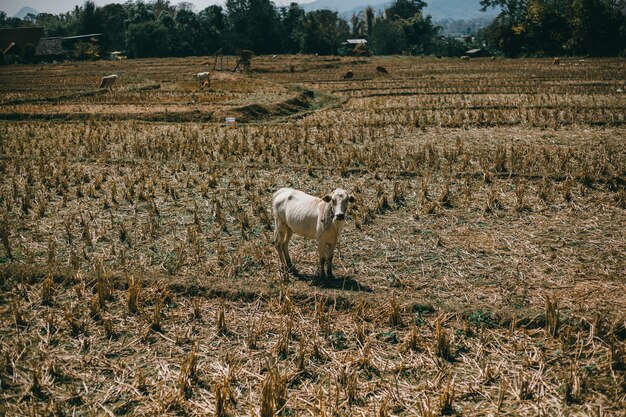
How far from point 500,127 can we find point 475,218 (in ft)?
24.2

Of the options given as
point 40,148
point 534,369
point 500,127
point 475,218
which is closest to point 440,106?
point 500,127

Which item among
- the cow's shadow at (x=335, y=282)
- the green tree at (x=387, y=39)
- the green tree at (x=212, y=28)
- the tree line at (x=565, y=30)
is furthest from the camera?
the green tree at (x=387, y=39)

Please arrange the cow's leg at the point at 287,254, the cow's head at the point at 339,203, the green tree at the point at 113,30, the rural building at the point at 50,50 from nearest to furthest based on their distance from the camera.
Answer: the cow's head at the point at 339,203 < the cow's leg at the point at 287,254 < the rural building at the point at 50,50 < the green tree at the point at 113,30

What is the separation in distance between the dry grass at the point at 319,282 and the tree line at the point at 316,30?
36.3 metres

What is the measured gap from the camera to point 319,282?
19.2 ft

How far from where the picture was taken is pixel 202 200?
8930mm

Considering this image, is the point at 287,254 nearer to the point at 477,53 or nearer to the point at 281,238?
the point at 281,238

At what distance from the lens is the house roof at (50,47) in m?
56.3

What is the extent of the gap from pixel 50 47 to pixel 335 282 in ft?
206

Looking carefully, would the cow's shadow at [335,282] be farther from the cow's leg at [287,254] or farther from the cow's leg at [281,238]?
the cow's leg at [281,238]

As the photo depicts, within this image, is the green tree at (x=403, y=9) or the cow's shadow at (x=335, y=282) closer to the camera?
the cow's shadow at (x=335, y=282)

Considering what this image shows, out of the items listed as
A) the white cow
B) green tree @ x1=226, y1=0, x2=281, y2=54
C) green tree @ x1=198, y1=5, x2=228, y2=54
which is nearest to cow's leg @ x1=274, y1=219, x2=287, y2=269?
the white cow

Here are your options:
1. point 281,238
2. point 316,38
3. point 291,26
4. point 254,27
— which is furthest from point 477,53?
point 281,238

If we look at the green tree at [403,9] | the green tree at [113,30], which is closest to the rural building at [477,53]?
the green tree at [403,9]
